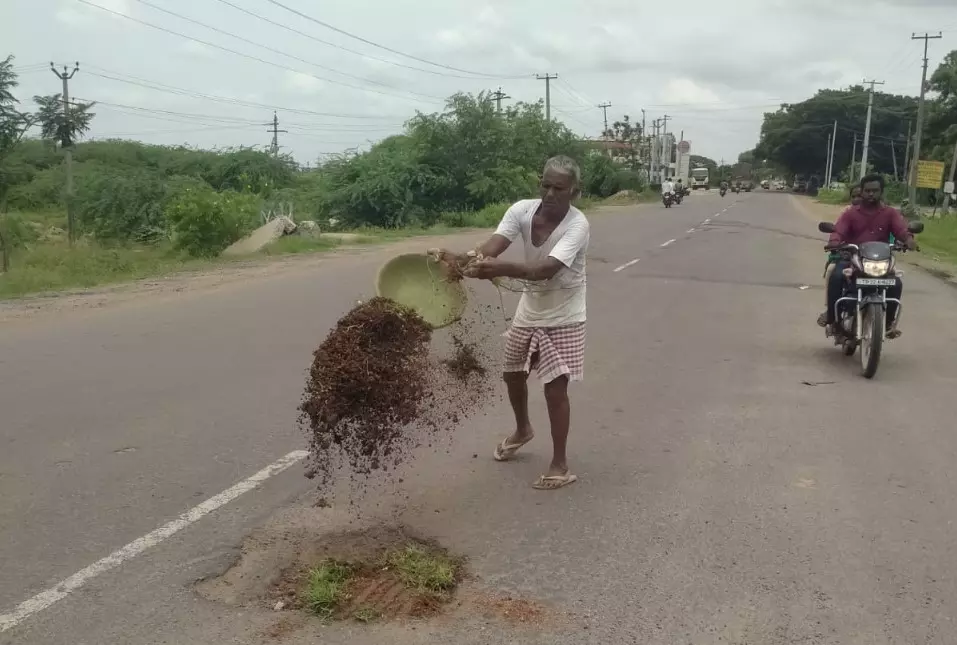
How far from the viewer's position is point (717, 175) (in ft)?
459

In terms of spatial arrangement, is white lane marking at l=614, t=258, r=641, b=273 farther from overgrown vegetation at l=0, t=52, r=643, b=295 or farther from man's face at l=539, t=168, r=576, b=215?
man's face at l=539, t=168, r=576, b=215

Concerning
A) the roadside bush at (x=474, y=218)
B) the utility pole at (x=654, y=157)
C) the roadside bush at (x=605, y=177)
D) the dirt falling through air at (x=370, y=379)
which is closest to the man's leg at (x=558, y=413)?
the dirt falling through air at (x=370, y=379)

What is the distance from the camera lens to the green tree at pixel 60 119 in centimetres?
3550

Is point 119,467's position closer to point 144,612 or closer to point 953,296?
point 144,612

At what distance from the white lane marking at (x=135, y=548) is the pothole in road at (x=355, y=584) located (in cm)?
42

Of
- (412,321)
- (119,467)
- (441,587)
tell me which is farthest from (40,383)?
(441,587)

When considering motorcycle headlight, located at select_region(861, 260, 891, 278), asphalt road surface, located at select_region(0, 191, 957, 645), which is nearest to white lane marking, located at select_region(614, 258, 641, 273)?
asphalt road surface, located at select_region(0, 191, 957, 645)

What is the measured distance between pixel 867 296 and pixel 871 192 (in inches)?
40.8

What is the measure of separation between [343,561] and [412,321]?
123cm

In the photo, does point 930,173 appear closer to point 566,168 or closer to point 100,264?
point 100,264

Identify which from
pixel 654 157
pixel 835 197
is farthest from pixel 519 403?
pixel 654 157

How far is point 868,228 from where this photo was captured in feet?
26.7

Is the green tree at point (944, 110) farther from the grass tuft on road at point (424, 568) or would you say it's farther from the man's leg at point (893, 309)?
the grass tuft on road at point (424, 568)

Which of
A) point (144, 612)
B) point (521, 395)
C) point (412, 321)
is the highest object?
point (412, 321)
